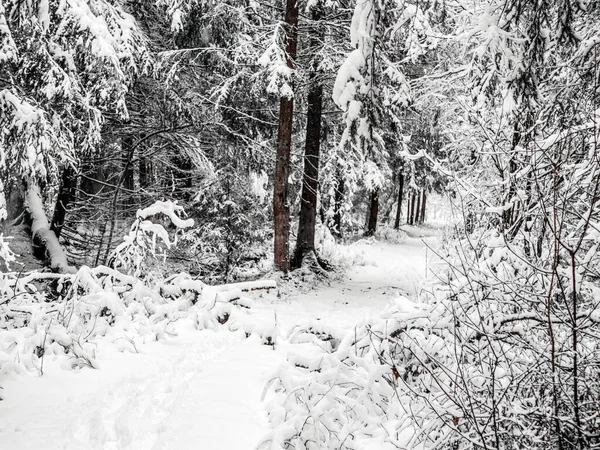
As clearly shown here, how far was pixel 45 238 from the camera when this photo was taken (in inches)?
376

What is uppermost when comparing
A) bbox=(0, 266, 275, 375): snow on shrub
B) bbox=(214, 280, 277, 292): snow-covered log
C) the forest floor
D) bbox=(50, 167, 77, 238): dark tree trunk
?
bbox=(50, 167, 77, 238): dark tree trunk

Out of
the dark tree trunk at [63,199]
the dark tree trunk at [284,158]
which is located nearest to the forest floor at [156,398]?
the dark tree trunk at [284,158]

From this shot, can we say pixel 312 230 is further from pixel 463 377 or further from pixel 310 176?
pixel 463 377

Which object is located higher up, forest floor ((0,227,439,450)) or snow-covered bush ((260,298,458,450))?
snow-covered bush ((260,298,458,450))

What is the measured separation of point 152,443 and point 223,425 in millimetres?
490

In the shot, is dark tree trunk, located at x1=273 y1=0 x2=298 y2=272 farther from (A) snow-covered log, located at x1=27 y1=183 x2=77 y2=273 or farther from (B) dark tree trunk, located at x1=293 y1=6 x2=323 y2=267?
(A) snow-covered log, located at x1=27 y1=183 x2=77 y2=273

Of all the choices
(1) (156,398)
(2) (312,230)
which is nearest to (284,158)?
(2) (312,230)

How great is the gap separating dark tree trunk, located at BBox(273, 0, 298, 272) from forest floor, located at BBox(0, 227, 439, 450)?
5322 mm

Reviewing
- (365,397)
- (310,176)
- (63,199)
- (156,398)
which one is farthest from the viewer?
(310,176)

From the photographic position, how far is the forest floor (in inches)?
110

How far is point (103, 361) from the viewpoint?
4.11 metres

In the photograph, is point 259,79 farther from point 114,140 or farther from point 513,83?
point 513,83

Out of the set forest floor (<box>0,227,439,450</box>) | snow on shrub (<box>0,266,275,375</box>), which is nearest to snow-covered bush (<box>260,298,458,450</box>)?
forest floor (<box>0,227,439,450</box>)

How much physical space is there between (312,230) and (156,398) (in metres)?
9.18
